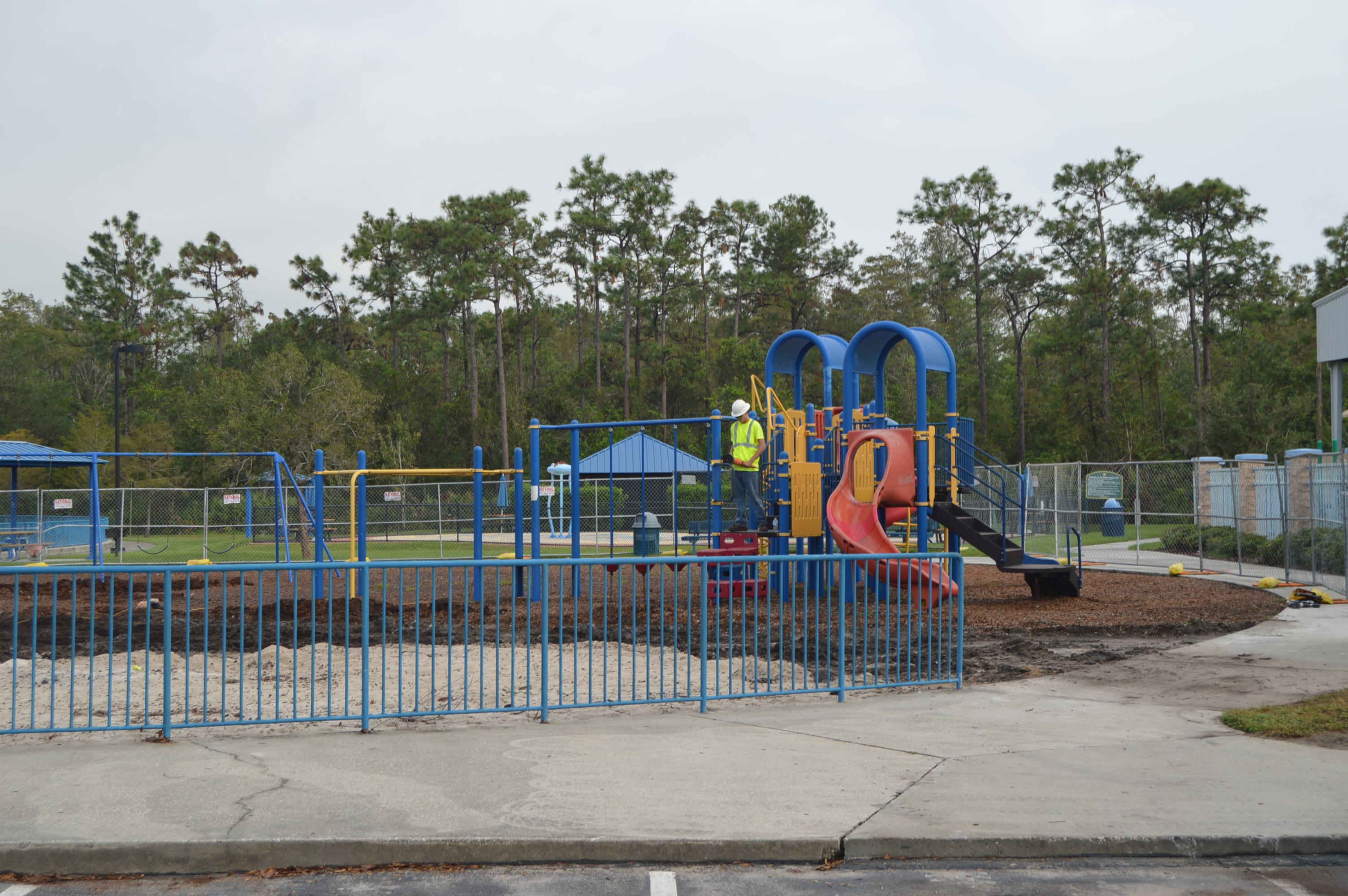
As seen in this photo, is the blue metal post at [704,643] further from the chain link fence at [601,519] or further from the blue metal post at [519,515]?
the chain link fence at [601,519]

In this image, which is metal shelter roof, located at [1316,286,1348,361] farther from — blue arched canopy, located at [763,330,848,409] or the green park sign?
blue arched canopy, located at [763,330,848,409]

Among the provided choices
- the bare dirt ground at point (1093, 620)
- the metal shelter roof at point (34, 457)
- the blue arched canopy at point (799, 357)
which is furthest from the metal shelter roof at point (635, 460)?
the bare dirt ground at point (1093, 620)

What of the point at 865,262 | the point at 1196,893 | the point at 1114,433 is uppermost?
the point at 865,262

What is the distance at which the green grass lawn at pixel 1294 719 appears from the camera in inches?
289

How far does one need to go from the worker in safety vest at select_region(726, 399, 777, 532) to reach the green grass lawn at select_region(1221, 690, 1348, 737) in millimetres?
8031

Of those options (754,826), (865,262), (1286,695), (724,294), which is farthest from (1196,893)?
(865,262)

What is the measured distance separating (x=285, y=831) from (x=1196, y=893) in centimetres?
423

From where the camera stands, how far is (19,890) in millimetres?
4805

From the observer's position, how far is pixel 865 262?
66562 millimetres

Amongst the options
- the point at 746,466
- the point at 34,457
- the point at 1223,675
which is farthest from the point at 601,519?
the point at 1223,675

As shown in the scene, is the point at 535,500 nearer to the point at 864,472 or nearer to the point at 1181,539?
the point at 864,472

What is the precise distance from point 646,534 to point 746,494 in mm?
2097

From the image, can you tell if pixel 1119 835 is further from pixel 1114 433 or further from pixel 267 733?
pixel 1114 433

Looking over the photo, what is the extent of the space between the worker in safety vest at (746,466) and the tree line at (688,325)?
28.8 m
